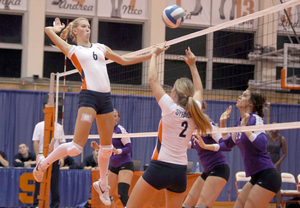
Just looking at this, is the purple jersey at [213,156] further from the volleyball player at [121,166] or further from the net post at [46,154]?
the net post at [46,154]

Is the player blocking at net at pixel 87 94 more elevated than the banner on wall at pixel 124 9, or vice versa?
the banner on wall at pixel 124 9

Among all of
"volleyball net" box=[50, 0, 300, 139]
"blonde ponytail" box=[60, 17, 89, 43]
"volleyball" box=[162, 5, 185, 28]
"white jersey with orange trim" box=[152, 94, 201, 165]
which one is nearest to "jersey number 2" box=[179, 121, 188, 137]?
"white jersey with orange trim" box=[152, 94, 201, 165]

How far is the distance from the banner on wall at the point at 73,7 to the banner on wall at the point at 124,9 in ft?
0.90

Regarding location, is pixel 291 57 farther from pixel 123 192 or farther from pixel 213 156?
pixel 123 192

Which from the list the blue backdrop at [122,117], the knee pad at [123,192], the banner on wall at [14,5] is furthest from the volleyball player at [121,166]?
the banner on wall at [14,5]

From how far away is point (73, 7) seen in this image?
12.4m

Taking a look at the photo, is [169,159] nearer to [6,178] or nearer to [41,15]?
[6,178]

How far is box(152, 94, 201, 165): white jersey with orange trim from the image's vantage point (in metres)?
3.40

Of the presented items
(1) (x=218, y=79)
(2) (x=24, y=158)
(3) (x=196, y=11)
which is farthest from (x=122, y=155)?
(3) (x=196, y=11)

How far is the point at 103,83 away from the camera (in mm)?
4156

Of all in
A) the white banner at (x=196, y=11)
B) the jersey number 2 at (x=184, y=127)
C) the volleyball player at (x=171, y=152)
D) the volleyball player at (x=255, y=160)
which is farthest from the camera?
the white banner at (x=196, y=11)

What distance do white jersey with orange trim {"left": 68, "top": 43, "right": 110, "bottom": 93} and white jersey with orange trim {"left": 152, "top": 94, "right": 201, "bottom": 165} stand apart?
930mm

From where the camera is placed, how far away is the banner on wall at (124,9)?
41.2 ft

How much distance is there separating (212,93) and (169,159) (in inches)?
357
